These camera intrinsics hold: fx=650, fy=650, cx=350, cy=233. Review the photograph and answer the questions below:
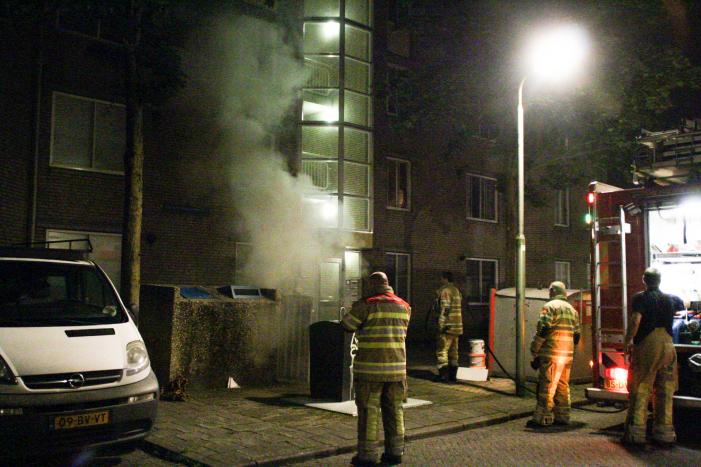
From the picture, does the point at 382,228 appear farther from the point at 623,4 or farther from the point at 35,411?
the point at 35,411

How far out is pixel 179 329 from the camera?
8.72 m

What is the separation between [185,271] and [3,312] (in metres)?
8.13

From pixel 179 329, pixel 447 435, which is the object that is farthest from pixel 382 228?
pixel 447 435

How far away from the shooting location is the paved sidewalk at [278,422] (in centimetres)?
600

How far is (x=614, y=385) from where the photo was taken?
7199mm

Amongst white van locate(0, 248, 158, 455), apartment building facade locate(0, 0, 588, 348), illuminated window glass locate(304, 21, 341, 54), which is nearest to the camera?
white van locate(0, 248, 158, 455)

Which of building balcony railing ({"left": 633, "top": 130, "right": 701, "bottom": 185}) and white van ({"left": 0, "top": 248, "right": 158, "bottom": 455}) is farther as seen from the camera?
building balcony railing ({"left": 633, "top": 130, "right": 701, "bottom": 185})

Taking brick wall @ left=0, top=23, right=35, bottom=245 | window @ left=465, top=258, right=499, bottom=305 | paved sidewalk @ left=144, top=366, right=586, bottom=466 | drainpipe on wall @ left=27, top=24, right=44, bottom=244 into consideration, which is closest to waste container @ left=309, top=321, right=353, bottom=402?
paved sidewalk @ left=144, top=366, right=586, bottom=466

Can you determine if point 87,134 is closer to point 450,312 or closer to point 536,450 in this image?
point 450,312

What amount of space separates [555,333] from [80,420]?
5.15m

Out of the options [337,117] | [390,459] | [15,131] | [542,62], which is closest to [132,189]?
[15,131]

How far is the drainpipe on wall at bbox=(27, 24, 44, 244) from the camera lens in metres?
11.6

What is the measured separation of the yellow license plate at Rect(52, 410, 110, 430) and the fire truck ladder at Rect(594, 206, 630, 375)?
17.2ft

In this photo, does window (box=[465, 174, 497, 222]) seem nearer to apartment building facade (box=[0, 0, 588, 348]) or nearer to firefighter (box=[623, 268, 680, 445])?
apartment building facade (box=[0, 0, 588, 348])
